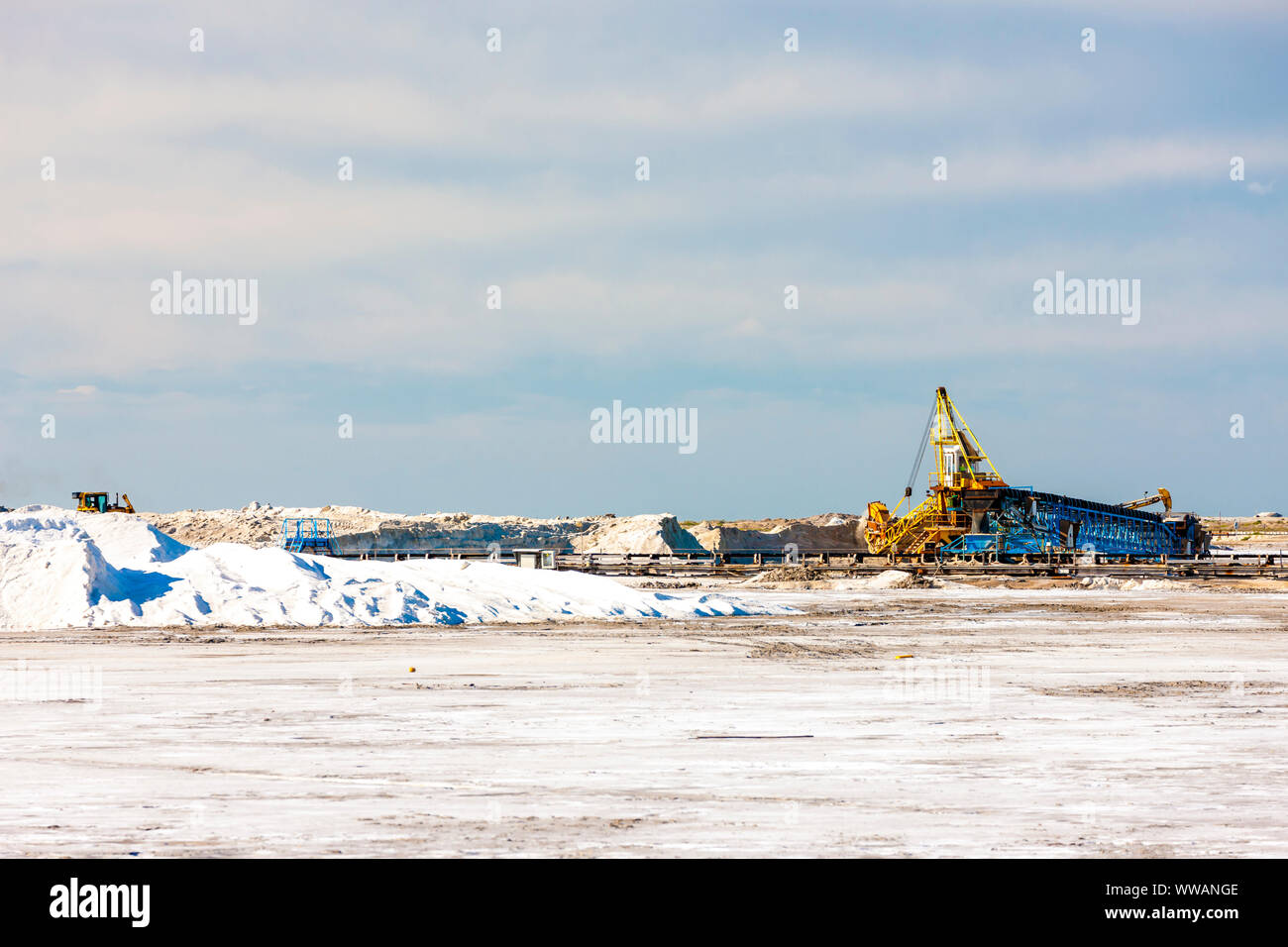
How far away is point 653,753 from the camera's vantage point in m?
11.1

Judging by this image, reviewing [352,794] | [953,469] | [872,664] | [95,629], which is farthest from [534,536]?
[352,794]

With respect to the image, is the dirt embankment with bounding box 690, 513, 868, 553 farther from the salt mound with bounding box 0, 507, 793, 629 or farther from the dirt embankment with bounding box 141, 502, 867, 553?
the salt mound with bounding box 0, 507, 793, 629

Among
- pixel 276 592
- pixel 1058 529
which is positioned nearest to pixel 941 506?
pixel 1058 529

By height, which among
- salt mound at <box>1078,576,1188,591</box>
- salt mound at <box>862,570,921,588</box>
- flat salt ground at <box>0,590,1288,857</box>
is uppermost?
flat salt ground at <box>0,590,1288,857</box>

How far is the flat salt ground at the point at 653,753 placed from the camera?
8.05 m

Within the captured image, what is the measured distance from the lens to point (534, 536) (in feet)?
405

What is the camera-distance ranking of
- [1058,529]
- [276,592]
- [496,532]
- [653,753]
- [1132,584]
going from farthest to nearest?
[496,532]
[1058,529]
[1132,584]
[276,592]
[653,753]

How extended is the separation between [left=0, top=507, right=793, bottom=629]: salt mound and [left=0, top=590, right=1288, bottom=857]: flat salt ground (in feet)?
18.3

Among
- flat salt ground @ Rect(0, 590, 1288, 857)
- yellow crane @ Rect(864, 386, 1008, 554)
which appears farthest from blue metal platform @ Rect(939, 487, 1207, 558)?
flat salt ground @ Rect(0, 590, 1288, 857)

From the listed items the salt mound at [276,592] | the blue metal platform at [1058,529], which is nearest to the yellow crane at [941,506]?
the blue metal platform at [1058,529]

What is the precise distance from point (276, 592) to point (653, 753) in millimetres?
19993

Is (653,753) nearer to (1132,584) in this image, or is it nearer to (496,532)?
(1132,584)

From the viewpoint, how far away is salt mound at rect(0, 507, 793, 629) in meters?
27.6

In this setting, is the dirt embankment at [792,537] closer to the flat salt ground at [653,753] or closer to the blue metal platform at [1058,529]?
the blue metal platform at [1058,529]
